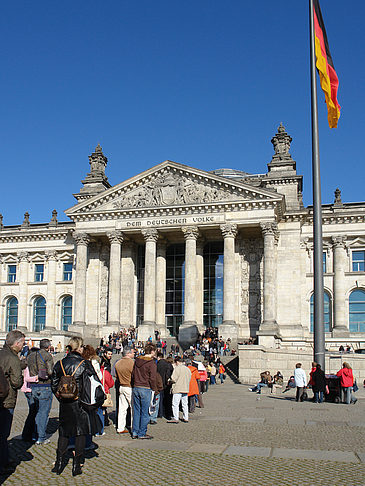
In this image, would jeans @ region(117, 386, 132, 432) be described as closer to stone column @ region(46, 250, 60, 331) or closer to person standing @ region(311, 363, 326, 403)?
person standing @ region(311, 363, 326, 403)

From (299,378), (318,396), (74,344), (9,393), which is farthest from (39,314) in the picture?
(9,393)

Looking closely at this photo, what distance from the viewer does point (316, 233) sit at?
2198cm

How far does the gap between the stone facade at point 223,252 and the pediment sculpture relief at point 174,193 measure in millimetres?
92

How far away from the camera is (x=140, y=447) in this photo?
12.2m

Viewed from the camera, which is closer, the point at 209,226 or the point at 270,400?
the point at 270,400

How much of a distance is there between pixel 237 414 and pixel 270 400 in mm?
5616

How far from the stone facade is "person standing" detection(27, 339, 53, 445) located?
3470 centimetres

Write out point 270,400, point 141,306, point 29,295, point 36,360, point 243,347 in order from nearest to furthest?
point 36,360, point 270,400, point 243,347, point 141,306, point 29,295

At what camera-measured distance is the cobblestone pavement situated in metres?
9.54

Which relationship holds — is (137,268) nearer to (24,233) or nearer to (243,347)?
(24,233)

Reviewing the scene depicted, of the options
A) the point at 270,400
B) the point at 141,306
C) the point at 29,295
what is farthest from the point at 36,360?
the point at 29,295

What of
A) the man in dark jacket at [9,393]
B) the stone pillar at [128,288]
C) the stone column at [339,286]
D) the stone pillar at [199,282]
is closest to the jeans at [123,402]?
the man in dark jacket at [9,393]

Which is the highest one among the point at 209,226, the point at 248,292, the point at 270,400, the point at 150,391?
the point at 209,226

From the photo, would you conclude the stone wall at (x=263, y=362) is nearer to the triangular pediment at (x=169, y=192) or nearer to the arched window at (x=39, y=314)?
the triangular pediment at (x=169, y=192)
